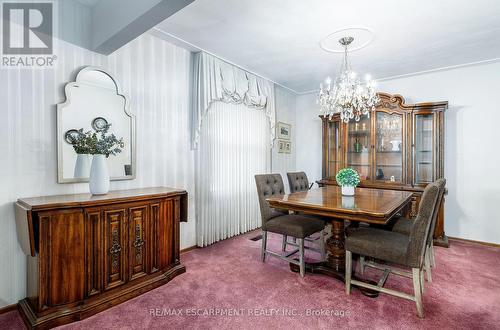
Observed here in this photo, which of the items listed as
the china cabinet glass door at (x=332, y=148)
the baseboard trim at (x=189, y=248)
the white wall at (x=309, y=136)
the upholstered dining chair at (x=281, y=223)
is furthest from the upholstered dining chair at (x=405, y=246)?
the white wall at (x=309, y=136)

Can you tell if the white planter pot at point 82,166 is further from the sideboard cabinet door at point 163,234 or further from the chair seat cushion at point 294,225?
the chair seat cushion at point 294,225

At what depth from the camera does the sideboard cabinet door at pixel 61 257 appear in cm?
176

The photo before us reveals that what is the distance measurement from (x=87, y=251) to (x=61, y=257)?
0.52 ft

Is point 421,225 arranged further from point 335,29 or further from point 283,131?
point 283,131

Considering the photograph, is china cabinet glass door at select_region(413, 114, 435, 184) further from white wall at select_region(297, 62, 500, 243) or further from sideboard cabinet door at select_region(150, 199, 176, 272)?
sideboard cabinet door at select_region(150, 199, 176, 272)

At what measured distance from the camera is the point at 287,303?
6.83 ft

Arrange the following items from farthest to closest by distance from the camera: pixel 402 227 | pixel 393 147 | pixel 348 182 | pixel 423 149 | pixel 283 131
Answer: pixel 283 131 → pixel 393 147 → pixel 423 149 → pixel 348 182 → pixel 402 227

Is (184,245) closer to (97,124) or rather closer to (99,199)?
(99,199)

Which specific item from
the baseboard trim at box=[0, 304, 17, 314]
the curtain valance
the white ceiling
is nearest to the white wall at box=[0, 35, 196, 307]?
the baseboard trim at box=[0, 304, 17, 314]

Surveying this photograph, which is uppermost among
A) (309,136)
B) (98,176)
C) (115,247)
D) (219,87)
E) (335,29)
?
(335,29)

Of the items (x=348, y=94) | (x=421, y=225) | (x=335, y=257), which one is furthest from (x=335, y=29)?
(x=335, y=257)

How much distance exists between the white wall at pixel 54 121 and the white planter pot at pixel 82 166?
10 cm

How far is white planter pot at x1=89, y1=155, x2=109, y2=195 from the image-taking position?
2139mm

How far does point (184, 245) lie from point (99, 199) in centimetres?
148
